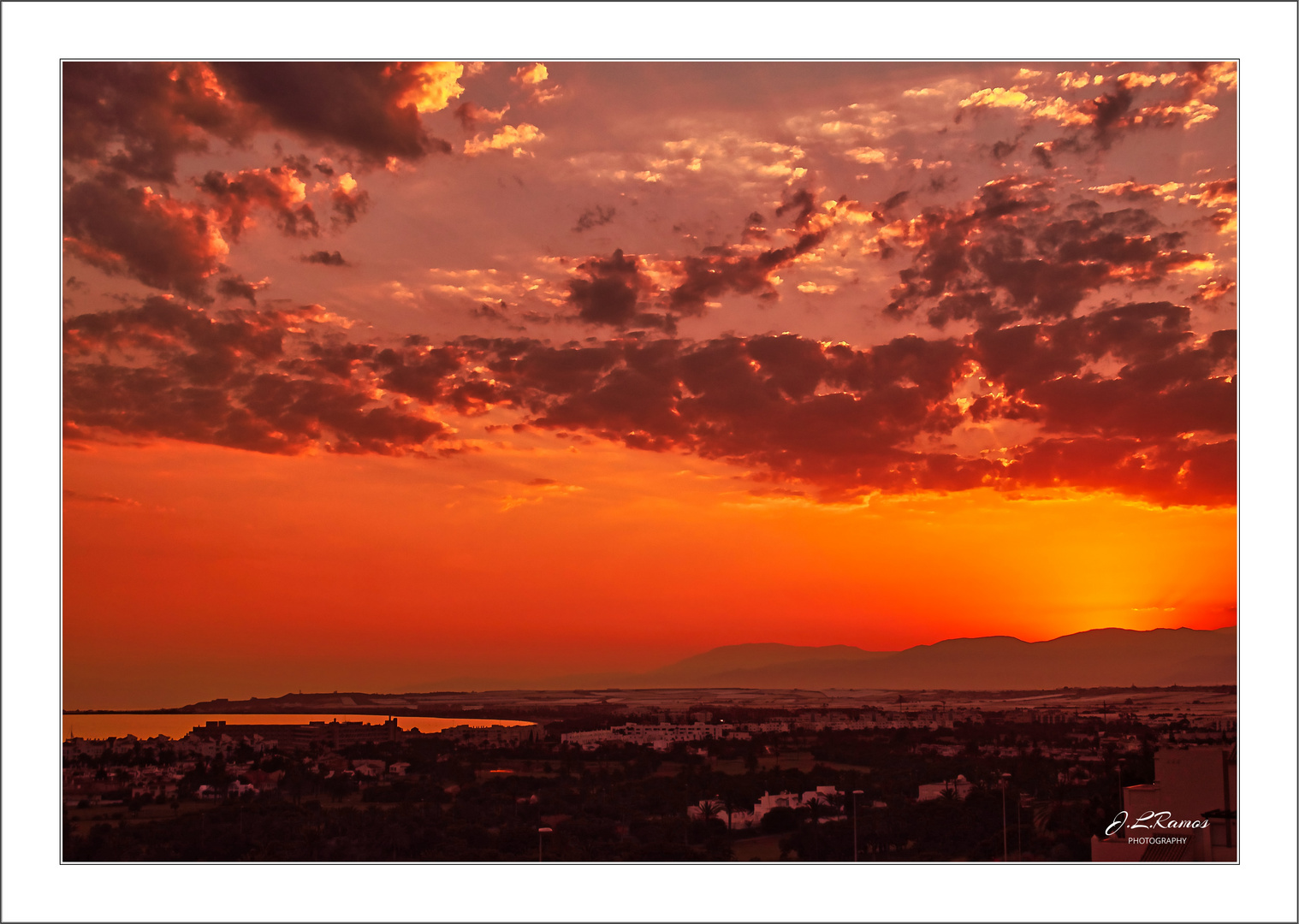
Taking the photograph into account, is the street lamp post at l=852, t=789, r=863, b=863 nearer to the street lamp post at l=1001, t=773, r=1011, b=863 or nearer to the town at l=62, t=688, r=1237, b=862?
the town at l=62, t=688, r=1237, b=862

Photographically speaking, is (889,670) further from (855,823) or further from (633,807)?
(633,807)

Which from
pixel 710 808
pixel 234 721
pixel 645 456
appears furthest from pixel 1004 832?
pixel 234 721

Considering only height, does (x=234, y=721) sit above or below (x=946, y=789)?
above

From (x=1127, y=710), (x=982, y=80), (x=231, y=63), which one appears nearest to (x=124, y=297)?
(x=231, y=63)

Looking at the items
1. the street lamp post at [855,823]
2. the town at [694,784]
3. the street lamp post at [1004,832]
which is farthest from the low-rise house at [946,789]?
the street lamp post at [855,823]

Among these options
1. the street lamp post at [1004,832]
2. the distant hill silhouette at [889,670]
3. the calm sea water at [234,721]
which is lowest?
the street lamp post at [1004,832]

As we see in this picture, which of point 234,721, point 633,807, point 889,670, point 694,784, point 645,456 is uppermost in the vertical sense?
point 645,456

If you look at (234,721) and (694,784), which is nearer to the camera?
(694,784)

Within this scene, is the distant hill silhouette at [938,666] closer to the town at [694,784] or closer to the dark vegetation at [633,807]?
the town at [694,784]

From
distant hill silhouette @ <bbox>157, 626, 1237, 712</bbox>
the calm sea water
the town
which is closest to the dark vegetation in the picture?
the town
